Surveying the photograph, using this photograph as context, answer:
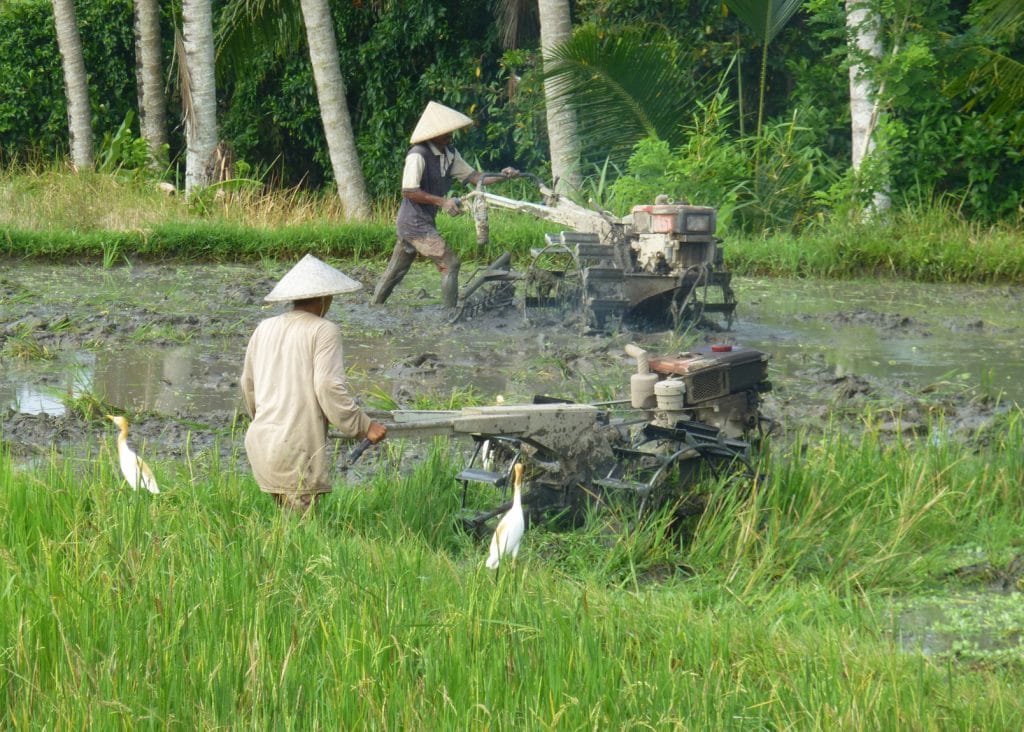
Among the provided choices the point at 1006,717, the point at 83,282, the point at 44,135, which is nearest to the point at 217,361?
the point at 83,282

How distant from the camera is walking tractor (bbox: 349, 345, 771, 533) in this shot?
5602mm

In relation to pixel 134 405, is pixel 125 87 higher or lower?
higher

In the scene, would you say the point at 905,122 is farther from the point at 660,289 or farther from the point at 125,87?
the point at 125,87

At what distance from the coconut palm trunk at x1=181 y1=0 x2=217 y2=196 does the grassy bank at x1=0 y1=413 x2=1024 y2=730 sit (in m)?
11.5

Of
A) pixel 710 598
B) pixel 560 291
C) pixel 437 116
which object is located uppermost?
pixel 437 116

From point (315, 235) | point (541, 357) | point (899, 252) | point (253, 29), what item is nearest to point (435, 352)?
point (541, 357)

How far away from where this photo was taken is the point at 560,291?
11.3 m

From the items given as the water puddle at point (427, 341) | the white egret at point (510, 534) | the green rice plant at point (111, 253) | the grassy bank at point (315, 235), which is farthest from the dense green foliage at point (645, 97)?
the white egret at point (510, 534)

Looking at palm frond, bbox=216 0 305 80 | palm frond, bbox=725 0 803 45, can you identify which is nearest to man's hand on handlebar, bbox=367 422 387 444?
palm frond, bbox=725 0 803 45

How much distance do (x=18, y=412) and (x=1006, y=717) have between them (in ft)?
19.4

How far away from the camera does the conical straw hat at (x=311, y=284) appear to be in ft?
18.1

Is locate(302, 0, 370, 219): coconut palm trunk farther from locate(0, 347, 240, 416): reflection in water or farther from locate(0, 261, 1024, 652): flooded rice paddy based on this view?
locate(0, 347, 240, 416): reflection in water

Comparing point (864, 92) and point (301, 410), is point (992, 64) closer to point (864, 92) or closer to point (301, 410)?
point (864, 92)

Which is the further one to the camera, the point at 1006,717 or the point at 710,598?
the point at 710,598
